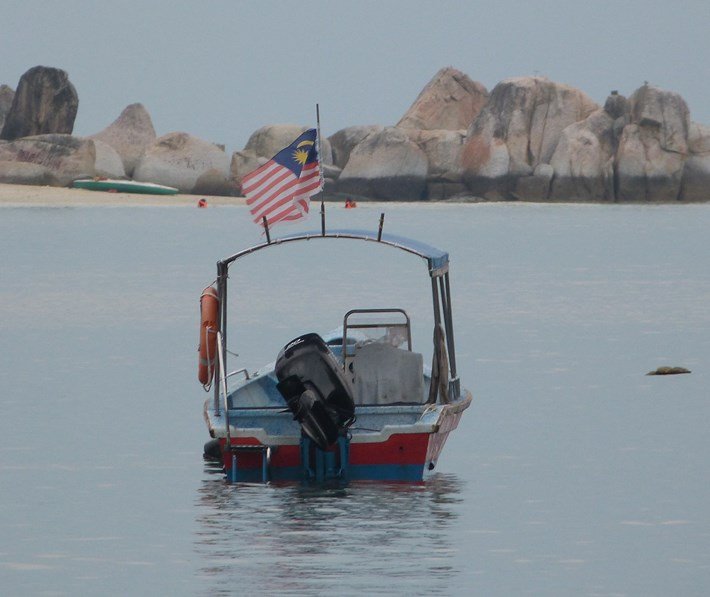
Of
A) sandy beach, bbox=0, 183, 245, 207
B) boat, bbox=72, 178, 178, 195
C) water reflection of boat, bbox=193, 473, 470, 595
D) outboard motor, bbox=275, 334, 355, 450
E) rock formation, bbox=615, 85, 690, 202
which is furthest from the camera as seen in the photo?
boat, bbox=72, 178, 178, 195

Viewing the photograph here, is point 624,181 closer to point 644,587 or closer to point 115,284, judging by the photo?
point 115,284

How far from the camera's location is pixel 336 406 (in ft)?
53.9

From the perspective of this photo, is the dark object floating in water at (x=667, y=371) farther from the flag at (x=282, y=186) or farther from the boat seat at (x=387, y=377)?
the flag at (x=282, y=186)

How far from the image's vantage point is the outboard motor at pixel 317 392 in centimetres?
1638

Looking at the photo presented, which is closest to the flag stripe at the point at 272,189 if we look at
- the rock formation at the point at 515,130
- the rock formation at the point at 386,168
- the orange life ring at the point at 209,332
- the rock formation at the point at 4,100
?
the orange life ring at the point at 209,332

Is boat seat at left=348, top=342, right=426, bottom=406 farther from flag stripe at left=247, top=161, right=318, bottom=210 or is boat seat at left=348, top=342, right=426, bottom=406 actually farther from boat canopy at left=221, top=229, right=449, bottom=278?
flag stripe at left=247, top=161, right=318, bottom=210

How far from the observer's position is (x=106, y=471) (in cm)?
1886

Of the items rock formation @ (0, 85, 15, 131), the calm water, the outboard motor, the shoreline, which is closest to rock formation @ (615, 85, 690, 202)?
the shoreline

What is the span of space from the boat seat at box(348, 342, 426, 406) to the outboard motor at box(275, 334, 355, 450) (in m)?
1.17

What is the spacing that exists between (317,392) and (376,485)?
1.21m

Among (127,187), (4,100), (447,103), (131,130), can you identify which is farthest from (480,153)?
(4,100)

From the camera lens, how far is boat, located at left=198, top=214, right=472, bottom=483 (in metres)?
16.5

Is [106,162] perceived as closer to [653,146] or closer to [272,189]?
[653,146]

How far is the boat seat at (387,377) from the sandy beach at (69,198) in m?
85.2
